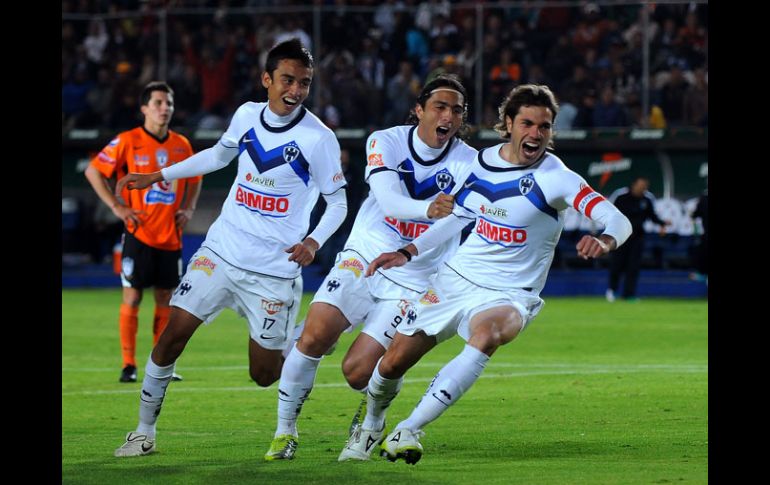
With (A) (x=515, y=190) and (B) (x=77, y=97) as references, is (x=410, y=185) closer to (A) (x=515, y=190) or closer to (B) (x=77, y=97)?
(A) (x=515, y=190)

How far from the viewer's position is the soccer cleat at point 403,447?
6.71m

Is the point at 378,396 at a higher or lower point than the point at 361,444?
higher

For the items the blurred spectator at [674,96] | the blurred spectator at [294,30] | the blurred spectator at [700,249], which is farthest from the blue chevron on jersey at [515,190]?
the blurred spectator at [700,249]

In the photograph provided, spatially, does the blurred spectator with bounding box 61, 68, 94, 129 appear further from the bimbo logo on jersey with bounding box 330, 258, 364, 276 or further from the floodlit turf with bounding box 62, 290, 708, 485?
the bimbo logo on jersey with bounding box 330, 258, 364, 276

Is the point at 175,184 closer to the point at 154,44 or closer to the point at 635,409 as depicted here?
the point at 635,409

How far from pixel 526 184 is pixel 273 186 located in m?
1.58

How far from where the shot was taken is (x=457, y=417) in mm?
9430

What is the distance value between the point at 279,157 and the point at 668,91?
14172 millimetres

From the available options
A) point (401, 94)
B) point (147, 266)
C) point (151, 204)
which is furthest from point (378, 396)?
point (401, 94)

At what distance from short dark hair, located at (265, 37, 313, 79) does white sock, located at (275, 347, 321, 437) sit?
5.55 ft

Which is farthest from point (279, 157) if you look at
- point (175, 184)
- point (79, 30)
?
point (79, 30)

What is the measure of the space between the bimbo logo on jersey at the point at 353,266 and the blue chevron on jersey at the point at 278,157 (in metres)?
0.55

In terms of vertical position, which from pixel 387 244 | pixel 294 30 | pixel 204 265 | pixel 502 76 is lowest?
pixel 204 265
